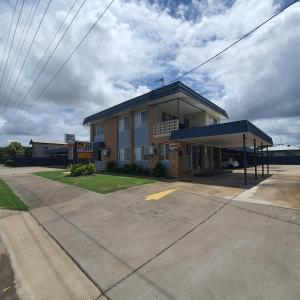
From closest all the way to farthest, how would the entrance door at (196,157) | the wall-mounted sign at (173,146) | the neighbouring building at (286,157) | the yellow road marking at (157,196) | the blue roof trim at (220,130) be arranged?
the yellow road marking at (157,196)
the blue roof trim at (220,130)
the wall-mounted sign at (173,146)
the entrance door at (196,157)
the neighbouring building at (286,157)

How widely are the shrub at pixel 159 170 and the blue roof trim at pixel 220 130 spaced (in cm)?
235

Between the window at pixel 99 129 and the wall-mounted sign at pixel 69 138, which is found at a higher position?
the window at pixel 99 129

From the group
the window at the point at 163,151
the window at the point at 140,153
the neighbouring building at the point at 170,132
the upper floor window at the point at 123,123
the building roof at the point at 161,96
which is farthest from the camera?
the upper floor window at the point at 123,123

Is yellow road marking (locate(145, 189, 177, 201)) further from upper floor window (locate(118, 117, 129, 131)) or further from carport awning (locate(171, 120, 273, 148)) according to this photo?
upper floor window (locate(118, 117, 129, 131))

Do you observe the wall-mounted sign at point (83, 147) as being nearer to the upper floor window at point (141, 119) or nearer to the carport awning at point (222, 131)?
the upper floor window at point (141, 119)

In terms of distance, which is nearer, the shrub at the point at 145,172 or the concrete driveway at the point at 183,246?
the concrete driveway at the point at 183,246

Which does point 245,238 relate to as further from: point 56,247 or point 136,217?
point 56,247

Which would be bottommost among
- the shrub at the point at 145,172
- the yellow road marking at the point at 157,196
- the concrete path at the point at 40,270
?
the concrete path at the point at 40,270

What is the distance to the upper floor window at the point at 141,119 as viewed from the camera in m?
19.6

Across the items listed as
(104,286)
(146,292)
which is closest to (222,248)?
(146,292)

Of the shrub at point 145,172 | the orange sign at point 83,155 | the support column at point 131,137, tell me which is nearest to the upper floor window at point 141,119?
the support column at point 131,137

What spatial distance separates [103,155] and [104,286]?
21.4m

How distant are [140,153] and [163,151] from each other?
9.45 feet

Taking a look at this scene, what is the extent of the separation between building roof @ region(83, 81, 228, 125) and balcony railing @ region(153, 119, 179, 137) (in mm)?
2061
